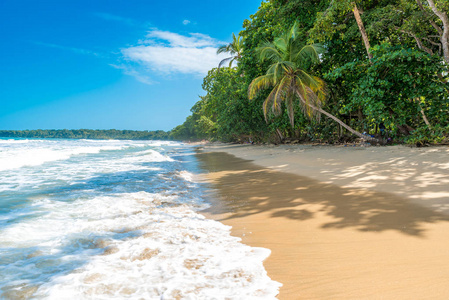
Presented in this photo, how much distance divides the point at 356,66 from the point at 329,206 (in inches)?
384

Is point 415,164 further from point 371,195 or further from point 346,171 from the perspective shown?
point 371,195

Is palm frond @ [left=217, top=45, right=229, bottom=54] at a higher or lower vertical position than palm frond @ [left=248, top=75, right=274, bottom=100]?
higher

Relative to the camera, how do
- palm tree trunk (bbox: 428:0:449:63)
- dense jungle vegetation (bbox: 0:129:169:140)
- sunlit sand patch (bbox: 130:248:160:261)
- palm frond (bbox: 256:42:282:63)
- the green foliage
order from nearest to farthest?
sunlit sand patch (bbox: 130:248:160:261)
palm tree trunk (bbox: 428:0:449:63)
the green foliage
palm frond (bbox: 256:42:282:63)
dense jungle vegetation (bbox: 0:129:169:140)

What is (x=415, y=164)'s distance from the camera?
6547mm

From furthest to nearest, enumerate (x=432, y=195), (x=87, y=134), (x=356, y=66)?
(x=87, y=134) < (x=356, y=66) < (x=432, y=195)

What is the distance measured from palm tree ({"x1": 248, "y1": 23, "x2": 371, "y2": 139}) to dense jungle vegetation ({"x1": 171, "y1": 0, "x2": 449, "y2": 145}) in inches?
2.1

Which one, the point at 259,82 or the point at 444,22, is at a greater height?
the point at 444,22

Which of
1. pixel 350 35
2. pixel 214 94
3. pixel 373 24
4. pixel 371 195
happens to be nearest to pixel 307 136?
pixel 350 35

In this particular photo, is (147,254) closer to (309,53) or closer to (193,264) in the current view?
(193,264)

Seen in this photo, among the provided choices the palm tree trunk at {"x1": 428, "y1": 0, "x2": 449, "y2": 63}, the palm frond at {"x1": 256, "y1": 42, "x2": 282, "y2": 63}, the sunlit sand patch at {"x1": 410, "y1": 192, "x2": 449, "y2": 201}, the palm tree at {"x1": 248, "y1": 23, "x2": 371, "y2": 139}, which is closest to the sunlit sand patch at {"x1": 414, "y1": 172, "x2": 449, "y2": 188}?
the sunlit sand patch at {"x1": 410, "y1": 192, "x2": 449, "y2": 201}

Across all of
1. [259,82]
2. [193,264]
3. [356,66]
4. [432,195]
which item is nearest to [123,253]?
[193,264]

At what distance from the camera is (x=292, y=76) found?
560 inches

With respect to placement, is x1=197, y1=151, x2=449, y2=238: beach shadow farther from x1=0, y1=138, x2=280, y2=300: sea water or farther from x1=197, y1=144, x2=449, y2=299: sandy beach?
x1=0, y1=138, x2=280, y2=300: sea water

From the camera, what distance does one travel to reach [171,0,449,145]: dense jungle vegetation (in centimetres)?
986
